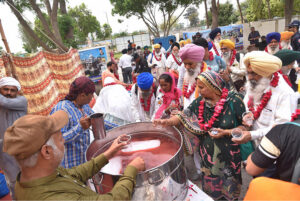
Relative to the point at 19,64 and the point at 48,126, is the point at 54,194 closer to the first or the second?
the point at 48,126

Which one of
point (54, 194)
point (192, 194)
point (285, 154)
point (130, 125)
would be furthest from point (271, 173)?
point (54, 194)

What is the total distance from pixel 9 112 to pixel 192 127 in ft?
8.78

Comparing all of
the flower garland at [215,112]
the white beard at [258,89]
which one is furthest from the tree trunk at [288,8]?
the flower garland at [215,112]

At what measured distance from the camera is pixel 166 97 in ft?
9.77

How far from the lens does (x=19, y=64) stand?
15.3 ft

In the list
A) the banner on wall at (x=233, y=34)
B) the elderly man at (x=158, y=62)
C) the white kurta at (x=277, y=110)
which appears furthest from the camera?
the banner on wall at (x=233, y=34)

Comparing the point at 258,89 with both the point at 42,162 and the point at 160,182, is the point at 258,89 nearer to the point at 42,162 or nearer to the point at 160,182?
the point at 160,182

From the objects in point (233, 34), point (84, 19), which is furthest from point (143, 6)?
point (84, 19)

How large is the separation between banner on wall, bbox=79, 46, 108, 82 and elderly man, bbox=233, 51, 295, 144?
9.08 metres

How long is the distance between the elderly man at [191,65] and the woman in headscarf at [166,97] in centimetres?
17

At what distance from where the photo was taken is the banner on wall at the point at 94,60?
10.1 metres

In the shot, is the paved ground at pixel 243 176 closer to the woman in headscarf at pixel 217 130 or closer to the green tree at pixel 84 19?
the woman in headscarf at pixel 217 130

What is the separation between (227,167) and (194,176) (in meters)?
1.26

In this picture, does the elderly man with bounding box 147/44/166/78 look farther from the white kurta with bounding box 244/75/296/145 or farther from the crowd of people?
the white kurta with bounding box 244/75/296/145
